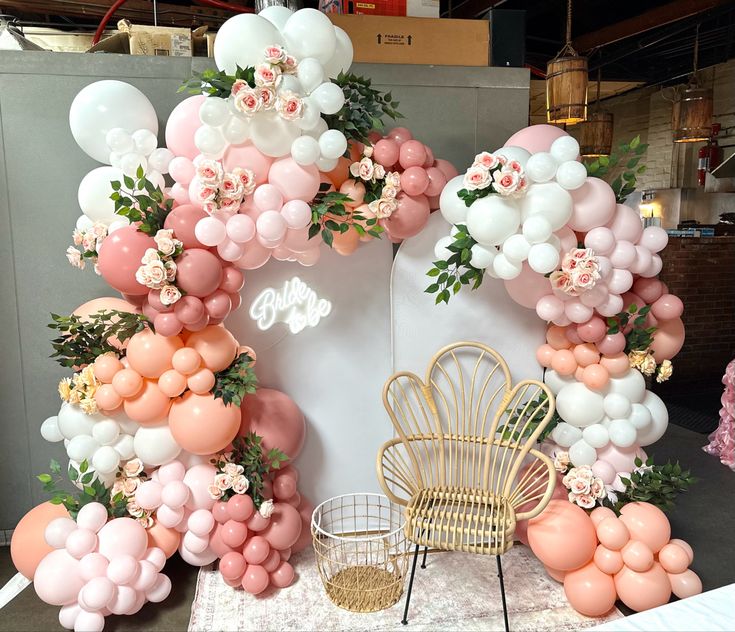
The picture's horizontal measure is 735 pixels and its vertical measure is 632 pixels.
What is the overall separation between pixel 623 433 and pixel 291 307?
1.47 m

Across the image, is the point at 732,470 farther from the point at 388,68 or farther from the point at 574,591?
the point at 388,68

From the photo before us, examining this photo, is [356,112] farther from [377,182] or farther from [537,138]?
[537,138]

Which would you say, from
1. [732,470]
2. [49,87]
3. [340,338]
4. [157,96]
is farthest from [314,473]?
[732,470]

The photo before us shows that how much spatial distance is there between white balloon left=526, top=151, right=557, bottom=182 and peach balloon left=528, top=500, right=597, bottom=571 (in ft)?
4.13

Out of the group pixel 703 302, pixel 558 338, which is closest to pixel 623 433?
pixel 558 338

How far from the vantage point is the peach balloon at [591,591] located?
2311 millimetres

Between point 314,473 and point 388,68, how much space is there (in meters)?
1.87

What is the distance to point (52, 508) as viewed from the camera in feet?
7.96

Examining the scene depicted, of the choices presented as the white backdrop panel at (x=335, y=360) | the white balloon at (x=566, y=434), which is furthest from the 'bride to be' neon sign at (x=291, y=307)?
the white balloon at (x=566, y=434)

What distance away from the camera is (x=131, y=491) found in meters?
2.40

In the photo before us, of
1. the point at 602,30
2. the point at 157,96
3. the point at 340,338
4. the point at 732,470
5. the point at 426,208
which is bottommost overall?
the point at 732,470

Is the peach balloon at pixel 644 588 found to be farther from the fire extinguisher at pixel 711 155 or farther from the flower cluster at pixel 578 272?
the fire extinguisher at pixel 711 155

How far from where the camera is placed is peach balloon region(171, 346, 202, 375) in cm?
226

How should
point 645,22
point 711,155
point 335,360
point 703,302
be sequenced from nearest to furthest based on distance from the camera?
point 335,360
point 645,22
point 703,302
point 711,155
